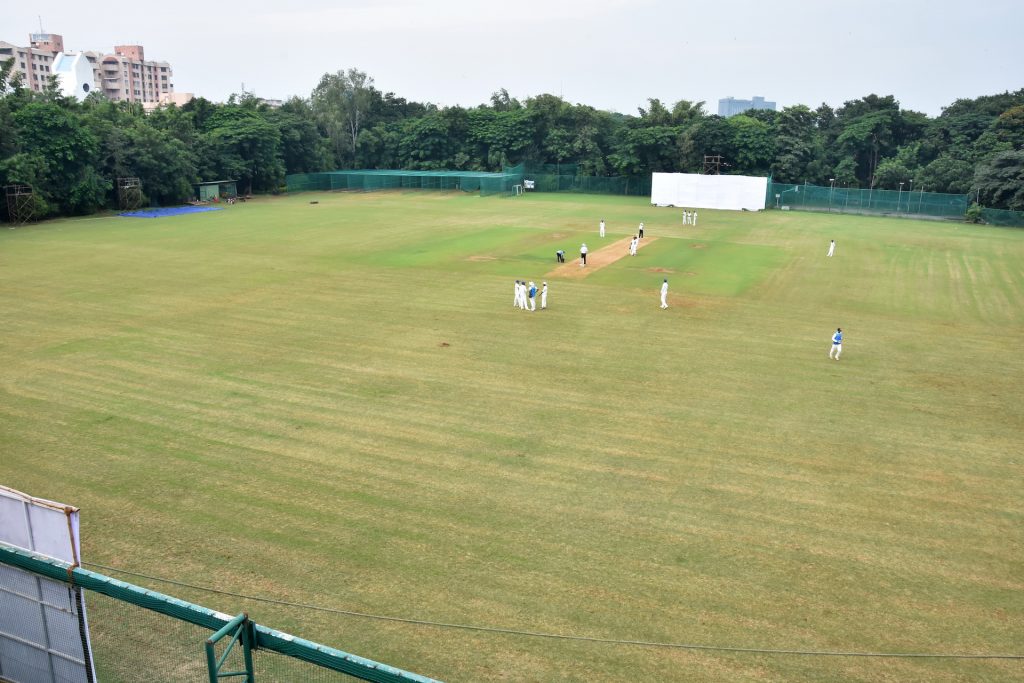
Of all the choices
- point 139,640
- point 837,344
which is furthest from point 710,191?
point 139,640

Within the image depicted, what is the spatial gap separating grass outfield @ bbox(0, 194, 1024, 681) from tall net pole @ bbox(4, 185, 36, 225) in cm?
2214

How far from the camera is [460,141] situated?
9625 centimetres

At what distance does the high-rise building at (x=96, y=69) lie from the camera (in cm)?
15550

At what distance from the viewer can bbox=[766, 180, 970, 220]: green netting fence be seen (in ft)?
223

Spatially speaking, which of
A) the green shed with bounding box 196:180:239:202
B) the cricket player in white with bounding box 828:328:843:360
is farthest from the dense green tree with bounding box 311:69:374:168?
the cricket player in white with bounding box 828:328:843:360

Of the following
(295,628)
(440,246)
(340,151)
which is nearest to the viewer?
(295,628)

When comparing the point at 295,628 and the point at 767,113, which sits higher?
the point at 767,113

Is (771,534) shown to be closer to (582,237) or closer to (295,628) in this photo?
(295,628)

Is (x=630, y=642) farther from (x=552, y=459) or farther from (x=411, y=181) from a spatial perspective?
(x=411, y=181)

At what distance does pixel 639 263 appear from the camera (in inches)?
1629

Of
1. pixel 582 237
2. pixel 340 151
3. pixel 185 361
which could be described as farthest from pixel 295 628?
pixel 340 151

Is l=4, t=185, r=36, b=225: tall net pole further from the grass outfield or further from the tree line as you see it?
the grass outfield

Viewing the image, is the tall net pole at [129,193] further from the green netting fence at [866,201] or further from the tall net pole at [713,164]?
the green netting fence at [866,201]

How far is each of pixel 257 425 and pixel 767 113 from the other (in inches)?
3483
